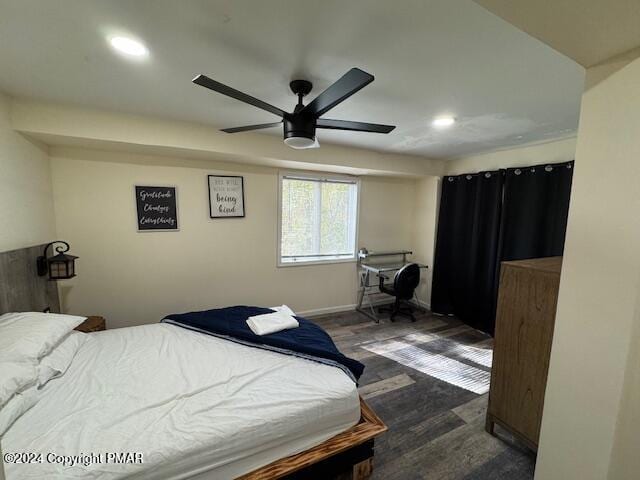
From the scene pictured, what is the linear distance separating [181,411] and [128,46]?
187cm

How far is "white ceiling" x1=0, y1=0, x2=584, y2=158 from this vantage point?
1148 mm

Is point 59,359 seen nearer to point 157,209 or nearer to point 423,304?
point 157,209

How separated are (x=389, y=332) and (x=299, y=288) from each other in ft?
4.44

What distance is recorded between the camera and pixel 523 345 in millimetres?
1704

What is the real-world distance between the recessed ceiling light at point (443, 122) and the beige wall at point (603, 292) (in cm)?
147

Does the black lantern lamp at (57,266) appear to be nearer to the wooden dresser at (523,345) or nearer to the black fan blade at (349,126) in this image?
the black fan blade at (349,126)

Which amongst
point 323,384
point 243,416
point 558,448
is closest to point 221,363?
point 243,416

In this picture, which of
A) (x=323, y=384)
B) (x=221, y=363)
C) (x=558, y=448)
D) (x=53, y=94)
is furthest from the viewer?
(x=53, y=94)

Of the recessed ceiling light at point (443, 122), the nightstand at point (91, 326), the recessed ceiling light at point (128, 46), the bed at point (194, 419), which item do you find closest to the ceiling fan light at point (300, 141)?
the recessed ceiling light at point (128, 46)

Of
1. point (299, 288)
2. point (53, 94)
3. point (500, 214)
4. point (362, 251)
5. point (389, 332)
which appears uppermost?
point (53, 94)

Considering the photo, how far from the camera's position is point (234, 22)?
1218 millimetres

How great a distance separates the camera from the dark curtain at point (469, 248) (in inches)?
132

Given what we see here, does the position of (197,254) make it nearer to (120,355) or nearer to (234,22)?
(120,355)
